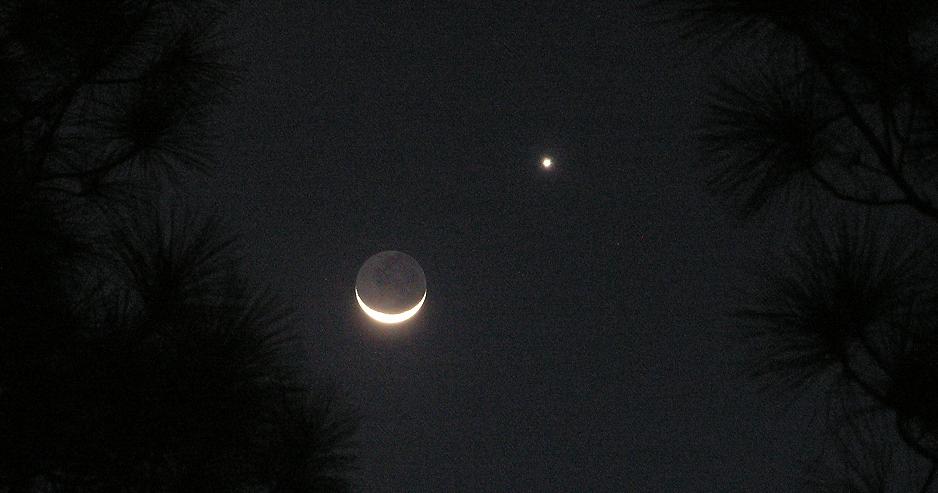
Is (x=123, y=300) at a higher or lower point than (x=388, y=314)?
lower

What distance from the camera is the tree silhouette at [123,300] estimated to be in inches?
57.2

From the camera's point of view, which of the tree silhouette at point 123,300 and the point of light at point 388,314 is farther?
the point of light at point 388,314

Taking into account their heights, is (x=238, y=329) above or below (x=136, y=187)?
below

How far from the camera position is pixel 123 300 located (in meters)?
1.66

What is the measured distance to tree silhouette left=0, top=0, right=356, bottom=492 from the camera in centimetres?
145

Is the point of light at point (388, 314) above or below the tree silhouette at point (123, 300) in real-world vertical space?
above

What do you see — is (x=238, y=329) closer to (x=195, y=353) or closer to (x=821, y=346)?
(x=195, y=353)

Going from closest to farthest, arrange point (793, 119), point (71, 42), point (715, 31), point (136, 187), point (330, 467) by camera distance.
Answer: point (715, 31)
point (793, 119)
point (71, 42)
point (136, 187)
point (330, 467)

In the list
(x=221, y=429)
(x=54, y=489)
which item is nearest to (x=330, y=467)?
(x=221, y=429)

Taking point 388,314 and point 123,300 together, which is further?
point 388,314

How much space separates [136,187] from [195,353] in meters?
0.73

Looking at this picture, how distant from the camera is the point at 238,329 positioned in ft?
5.75

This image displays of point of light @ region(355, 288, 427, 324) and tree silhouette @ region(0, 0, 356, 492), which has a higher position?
point of light @ region(355, 288, 427, 324)

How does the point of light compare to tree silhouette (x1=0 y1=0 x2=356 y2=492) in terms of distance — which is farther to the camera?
the point of light
